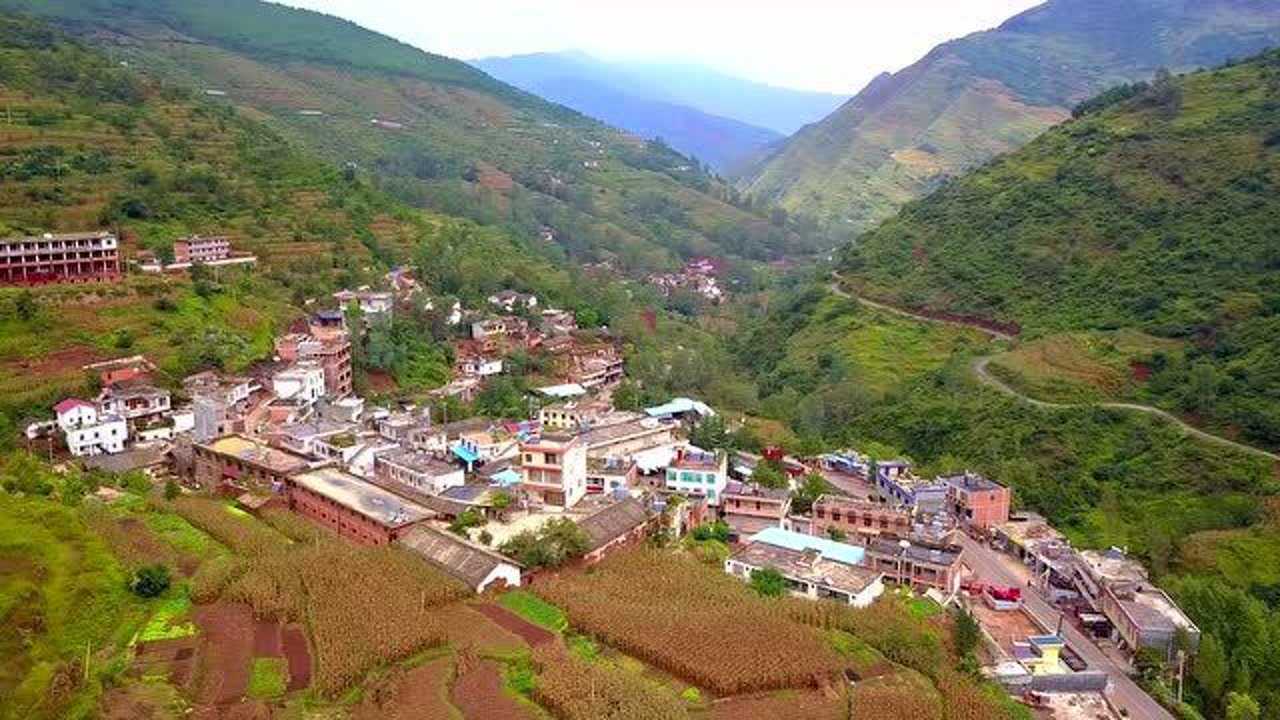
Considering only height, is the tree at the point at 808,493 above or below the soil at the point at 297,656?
below

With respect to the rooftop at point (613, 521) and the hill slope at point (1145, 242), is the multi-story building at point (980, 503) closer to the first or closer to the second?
the hill slope at point (1145, 242)

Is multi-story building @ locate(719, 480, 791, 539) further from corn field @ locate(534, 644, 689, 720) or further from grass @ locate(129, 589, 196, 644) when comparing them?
grass @ locate(129, 589, 196, 644)

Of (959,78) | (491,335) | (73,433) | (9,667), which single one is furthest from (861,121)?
(9,667)

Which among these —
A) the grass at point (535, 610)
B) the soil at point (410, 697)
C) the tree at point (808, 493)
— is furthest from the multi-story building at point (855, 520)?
the soil at point (410, 697)

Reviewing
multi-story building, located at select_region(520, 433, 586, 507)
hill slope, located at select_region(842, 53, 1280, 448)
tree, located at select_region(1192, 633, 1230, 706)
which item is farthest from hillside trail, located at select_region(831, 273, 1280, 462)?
multi-story building, located at select_region(520, 433, 586, 507)

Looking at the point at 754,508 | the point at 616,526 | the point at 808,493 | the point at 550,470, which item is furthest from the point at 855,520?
the point at 550,470

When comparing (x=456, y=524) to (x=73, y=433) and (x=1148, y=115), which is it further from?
(x=1148, y=115)
